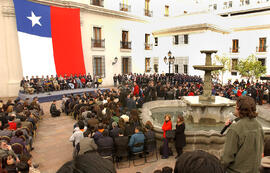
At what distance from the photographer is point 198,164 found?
1274mm

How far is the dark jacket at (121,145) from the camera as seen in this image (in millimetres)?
6193

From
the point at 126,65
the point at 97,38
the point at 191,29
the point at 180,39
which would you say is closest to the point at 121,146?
the point at 97,38

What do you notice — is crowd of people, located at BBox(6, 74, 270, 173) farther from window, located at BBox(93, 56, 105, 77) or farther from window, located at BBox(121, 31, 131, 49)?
window, located at BBox(121, 31, 131, 49)

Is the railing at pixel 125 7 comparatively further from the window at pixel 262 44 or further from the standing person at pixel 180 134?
the standing person at pixel 180 134

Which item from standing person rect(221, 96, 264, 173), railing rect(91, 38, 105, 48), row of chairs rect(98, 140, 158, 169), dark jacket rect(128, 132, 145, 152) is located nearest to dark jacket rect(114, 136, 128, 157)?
row of chairs rect(98, 140, 158, 169)

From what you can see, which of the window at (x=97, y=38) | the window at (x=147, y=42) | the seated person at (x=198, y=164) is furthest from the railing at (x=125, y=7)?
the seated person at (x=198, y=164)

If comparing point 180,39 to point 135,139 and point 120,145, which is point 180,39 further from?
point 120,145

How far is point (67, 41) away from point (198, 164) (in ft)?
64.8

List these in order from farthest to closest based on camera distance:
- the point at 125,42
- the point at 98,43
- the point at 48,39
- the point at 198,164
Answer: the point at 125,42, the point at 98,43, the point at 48,39, the point at 198,164

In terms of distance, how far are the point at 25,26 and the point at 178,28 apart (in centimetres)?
1752

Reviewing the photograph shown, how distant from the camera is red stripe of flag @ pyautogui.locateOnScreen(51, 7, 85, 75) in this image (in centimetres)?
1852

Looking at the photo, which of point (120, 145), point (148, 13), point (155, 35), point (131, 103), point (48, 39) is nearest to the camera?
point (120, 145)

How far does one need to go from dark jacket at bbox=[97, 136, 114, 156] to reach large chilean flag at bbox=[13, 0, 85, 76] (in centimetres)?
1420

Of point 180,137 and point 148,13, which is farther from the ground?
point 148,13
